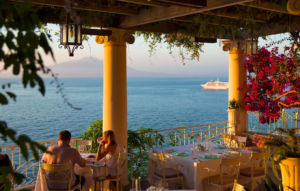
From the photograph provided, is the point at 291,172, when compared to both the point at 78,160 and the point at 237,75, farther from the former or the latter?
the point at 237,75

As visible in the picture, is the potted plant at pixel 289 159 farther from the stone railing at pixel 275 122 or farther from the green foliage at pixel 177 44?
the green foliage at pixel 177 44

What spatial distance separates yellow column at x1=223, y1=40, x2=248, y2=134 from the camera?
832 cm

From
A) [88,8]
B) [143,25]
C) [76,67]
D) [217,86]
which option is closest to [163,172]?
[143,25]

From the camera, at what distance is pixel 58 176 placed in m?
4.61

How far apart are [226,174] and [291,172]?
2.60 meters

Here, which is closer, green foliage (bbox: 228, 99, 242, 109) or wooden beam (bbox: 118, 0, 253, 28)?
wooden beam (bbox: 118, 0, 253, 28)

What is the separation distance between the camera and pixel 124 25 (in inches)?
230

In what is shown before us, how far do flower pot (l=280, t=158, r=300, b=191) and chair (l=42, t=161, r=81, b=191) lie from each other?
2.71 metres

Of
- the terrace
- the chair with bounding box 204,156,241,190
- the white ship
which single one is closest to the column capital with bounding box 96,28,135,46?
the terrace

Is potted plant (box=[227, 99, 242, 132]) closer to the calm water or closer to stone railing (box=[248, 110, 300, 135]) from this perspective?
stone railing (box=[248, 110, 300, 135])

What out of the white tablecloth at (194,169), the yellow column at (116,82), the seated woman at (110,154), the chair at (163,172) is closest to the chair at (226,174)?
the white tablecloth at (194,169)

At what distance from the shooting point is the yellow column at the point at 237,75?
8.32 meters

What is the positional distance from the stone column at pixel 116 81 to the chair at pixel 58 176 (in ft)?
5.29

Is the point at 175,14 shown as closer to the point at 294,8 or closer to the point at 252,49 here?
the point at 294,8
